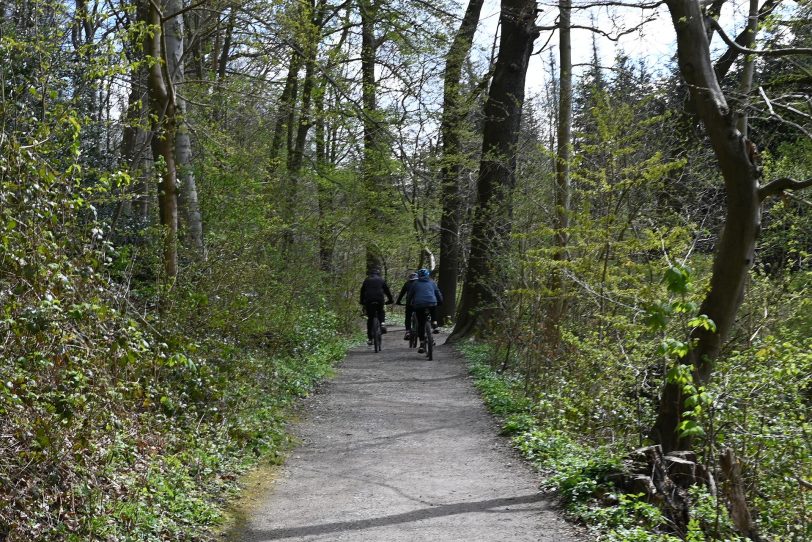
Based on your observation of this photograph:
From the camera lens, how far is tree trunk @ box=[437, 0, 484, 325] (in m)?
20.0

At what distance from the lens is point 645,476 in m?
6.67

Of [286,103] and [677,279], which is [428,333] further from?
[677,279]

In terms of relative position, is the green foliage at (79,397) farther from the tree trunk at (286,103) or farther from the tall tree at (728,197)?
the tree trunk at (286,103)

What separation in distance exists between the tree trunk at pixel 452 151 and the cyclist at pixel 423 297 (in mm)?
4386

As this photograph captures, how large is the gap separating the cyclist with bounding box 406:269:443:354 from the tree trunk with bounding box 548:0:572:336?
12.9 ft

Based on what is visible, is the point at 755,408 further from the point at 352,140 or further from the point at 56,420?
the point at 352,140

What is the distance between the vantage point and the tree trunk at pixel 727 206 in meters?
6.91

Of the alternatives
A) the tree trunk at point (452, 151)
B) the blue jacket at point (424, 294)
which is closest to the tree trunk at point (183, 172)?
the blue jacket at point (424, 294)

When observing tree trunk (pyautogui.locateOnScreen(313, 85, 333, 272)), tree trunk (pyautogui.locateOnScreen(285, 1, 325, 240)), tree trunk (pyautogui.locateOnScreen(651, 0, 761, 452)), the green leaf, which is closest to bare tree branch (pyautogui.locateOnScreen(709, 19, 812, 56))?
tree trunk (pyautogui.locateOnScreen(651, 0, 761, 452))

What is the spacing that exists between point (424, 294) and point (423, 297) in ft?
0.23

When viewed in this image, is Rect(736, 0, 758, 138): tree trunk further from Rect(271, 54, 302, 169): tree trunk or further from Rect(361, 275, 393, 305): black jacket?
Rect(361, 275, 393, 305): black jacket

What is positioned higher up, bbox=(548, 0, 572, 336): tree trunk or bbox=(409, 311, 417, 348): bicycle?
bbox=(548, 0, 572, 336): tree trunk

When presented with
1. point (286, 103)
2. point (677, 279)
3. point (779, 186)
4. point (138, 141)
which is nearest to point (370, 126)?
point (286, 103)

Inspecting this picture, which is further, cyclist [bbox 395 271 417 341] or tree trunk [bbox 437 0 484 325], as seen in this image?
tree trunk [bbox 437 0 484 325]
